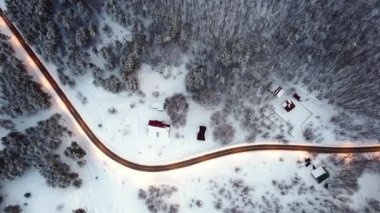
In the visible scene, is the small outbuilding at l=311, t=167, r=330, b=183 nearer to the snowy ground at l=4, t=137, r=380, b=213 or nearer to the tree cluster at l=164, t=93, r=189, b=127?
the snowy ground at l=4, t=137, r=380, b=213

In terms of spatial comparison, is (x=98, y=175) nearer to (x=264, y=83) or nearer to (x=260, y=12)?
(x=264, y=83)

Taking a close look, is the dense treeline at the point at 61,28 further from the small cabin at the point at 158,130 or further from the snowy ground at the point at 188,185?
the small cabin at the point at 158,130

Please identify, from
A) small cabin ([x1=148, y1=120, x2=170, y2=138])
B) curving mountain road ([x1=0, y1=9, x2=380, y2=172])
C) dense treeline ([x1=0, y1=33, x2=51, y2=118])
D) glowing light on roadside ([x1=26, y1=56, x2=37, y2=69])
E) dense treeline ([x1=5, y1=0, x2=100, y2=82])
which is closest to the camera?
dense treeline ([x1=0, y1=33, x2=51, y2=118])

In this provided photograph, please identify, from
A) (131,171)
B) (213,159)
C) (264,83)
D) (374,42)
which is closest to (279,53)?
(264,83)

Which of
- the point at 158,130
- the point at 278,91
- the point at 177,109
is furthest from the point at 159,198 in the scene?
the point at 278,91

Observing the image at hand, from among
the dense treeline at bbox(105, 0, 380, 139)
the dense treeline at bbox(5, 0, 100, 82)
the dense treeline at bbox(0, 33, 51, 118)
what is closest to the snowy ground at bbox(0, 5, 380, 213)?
the dense treeline at bbox(0, 33, 51, 118)
